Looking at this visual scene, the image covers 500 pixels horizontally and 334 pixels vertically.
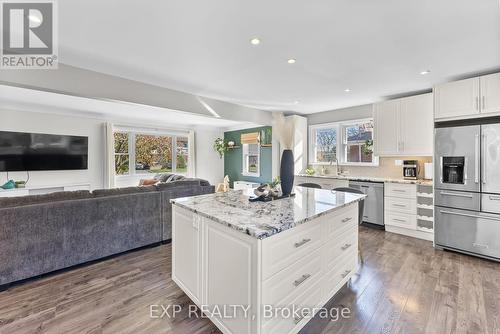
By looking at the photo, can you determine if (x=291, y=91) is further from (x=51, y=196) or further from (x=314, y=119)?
(x=51, y=196)

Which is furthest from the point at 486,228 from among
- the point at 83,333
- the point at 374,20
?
the point at 83,333

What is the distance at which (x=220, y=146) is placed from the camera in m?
7.70

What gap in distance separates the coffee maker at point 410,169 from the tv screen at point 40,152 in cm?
688

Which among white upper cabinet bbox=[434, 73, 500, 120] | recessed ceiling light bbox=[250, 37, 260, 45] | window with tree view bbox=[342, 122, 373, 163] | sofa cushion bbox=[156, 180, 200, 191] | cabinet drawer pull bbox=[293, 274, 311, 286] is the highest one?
recessed ceiling light bbox=[250, 37, 260, 45]

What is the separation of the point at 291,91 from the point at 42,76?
3.30 m

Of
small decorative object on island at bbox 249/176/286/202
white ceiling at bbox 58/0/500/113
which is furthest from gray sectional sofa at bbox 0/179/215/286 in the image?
small decorative object on island at bbox 249/176/286/202

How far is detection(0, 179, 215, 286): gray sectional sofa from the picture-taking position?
2.21 metres

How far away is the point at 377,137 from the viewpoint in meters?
4.22

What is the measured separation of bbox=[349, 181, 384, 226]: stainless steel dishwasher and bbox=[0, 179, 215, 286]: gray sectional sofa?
11.2 feet

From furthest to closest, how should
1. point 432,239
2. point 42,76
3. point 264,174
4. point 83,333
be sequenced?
point 264,174
point 432,239
point 42,76
point 83,333

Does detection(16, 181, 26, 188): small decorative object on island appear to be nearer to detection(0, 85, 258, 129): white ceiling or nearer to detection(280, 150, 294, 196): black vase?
detection(0, 85, 258, 129): white ceiling

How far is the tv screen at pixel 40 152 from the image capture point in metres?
4.50

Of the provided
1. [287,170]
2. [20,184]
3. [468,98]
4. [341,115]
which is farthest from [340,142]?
[20,184]

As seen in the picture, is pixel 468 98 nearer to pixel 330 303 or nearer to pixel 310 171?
pixel 310 171
